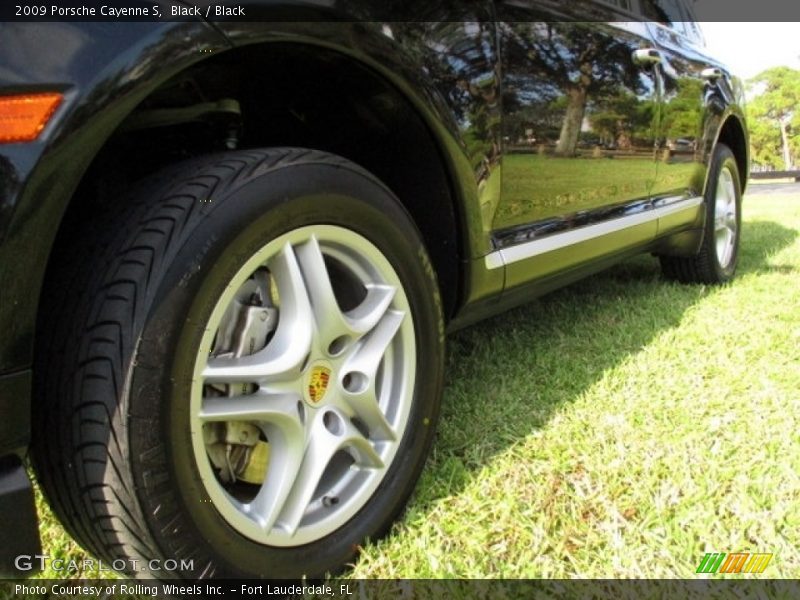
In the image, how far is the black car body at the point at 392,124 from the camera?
1.04 meters

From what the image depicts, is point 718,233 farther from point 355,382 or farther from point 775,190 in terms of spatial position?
point 775,190

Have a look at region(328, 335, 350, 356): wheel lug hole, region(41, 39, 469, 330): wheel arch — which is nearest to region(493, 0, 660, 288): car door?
region(41, 39, 469, 330): wheel arch

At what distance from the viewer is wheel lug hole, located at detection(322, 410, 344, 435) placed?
4.81 ft

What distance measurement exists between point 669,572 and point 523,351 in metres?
1.37

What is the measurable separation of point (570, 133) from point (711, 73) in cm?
193

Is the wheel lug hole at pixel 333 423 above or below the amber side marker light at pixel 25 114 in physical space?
below

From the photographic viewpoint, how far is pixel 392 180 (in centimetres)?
184

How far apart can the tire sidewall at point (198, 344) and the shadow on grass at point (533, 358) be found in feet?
1.33

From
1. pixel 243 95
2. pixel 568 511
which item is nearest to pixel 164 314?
pixel 243 95

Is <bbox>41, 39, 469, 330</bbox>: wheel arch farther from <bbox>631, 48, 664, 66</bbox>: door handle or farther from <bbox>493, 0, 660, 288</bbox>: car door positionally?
<bbox>631, 48, 664, 66</bbox>: door handle

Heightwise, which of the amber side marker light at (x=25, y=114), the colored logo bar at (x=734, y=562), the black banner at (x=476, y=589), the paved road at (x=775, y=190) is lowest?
the paved road at (x=775, y=190)

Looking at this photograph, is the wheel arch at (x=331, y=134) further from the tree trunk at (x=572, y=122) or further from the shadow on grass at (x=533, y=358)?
the tree trunk at (x=572, y=122)

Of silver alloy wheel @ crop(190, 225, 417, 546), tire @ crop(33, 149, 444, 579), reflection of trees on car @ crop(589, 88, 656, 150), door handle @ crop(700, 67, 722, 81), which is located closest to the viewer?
tire @ crop(33, 149, 444, 579)

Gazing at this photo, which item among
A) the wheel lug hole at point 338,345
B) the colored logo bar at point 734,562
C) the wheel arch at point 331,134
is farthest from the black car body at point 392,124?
the colored logo bar at point 734,562
